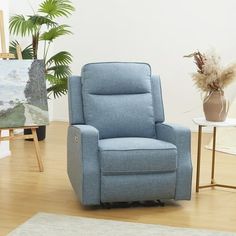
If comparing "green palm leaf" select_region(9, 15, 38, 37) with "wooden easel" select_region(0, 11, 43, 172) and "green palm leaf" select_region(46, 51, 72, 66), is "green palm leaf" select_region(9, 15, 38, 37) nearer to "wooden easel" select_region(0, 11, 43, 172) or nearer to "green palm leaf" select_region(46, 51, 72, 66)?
"green palm leaf" select_region(46, 51, 72, 66)

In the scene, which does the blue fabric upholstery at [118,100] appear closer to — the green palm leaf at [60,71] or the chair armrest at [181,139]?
the chair armrest at [181,139]

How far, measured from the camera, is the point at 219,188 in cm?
378

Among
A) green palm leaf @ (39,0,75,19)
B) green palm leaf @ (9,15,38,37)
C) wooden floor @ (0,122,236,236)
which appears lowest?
wooden floor @ (0,122,236,236)

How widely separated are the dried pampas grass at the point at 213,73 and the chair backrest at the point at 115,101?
43cm

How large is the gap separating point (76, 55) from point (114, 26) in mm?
730

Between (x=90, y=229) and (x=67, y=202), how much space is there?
22.9 inches

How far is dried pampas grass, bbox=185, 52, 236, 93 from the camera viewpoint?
11.4 feet

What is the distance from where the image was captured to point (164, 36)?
6473 mm

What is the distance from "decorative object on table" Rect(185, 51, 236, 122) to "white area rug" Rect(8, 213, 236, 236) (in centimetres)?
102

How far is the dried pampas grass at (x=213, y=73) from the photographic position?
3.46 metres

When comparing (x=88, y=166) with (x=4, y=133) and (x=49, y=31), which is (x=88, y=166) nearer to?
(x=4, y=133)

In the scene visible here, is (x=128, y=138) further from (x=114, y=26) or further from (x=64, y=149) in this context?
(x=114, y=26)

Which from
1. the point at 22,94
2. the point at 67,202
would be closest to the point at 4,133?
the point at 22,94

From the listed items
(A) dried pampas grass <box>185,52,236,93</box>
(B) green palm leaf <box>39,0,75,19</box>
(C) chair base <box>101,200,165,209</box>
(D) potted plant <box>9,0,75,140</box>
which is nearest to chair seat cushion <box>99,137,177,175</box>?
(C) chair base <box>101,200,165,209</box>
